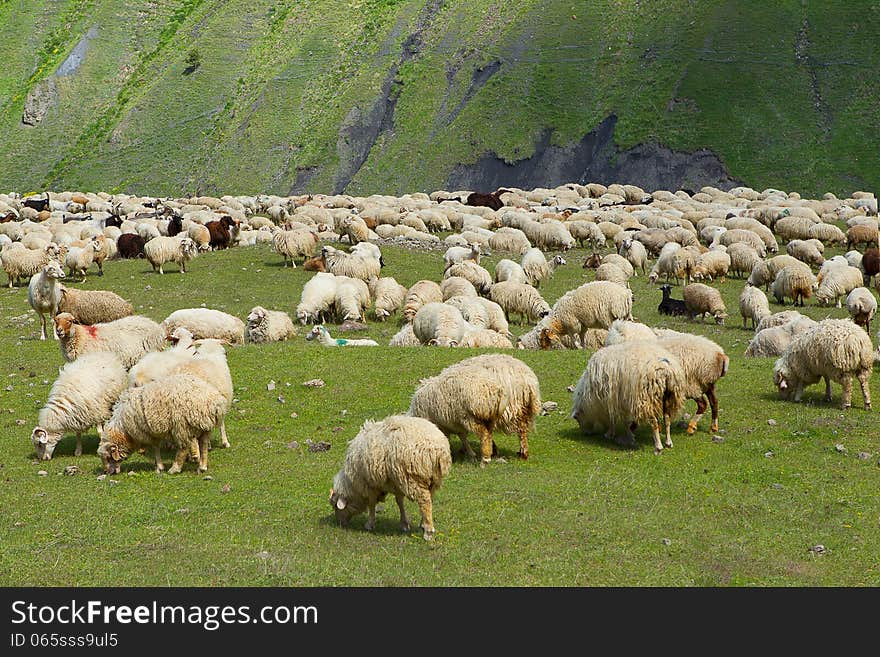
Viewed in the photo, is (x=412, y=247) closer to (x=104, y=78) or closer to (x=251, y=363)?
(x=251, y=363)

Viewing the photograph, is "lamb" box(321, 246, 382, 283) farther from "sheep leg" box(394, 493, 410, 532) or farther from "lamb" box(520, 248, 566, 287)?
"sheep leg" box(394, 493, 410, 532)

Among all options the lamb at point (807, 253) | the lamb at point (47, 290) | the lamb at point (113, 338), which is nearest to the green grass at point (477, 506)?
the lamb at point (113, 338)

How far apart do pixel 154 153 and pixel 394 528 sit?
80.4 m

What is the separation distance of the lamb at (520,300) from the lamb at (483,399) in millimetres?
11001

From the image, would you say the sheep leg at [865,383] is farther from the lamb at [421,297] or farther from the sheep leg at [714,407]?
the lamb at [421,297]

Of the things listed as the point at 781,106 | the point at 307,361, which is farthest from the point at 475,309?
the point at 781,106

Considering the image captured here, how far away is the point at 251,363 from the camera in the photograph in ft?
54.8

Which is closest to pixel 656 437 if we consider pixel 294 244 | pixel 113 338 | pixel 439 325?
pixel 439 325

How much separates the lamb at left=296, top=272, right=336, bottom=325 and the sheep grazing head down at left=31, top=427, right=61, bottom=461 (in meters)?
10.5

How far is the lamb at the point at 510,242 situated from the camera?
3453 cm

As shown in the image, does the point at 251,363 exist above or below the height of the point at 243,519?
above

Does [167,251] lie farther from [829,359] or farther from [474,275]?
[829,359]

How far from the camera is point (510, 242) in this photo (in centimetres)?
3462
